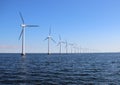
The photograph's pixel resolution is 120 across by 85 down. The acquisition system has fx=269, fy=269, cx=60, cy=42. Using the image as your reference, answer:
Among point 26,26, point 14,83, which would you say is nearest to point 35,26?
point 26,26

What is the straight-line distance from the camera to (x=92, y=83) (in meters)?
43.1

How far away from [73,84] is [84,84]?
1.72 m

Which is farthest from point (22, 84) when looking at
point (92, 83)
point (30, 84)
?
point (92, 83)

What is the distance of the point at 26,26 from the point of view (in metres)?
196

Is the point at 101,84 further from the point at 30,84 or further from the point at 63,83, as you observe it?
the point at 30,84

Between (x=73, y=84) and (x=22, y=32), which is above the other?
(x=22, y=32)

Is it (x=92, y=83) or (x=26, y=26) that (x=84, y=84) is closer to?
(x=92, y=83)

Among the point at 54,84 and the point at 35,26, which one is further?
the point at 35,26

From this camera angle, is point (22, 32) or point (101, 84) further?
point (22, 32)

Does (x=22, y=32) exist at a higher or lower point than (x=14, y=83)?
higher

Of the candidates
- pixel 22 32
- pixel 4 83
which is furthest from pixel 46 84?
pixel 22 32

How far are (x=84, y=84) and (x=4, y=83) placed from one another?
504 inches

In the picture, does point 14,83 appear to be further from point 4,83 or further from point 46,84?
point 46,84

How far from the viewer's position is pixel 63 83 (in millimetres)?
43156
